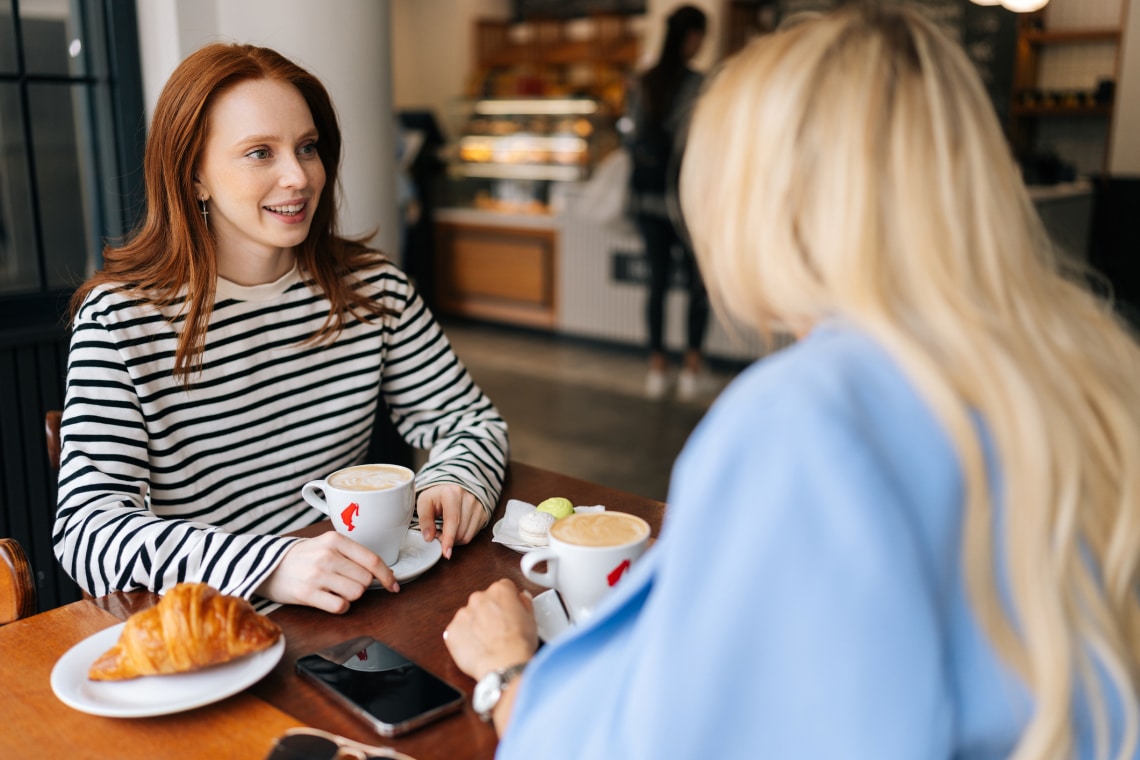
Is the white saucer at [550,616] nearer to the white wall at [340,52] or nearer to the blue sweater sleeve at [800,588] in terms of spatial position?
the blue sweater sleeve at [800,588]

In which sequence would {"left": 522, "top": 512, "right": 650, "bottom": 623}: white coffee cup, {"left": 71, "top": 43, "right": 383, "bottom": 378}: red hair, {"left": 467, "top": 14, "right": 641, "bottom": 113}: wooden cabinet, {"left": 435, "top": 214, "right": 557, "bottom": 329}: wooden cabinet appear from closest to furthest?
1. {"left": 522, "top": 512, "right": 650, "bottom": 623}: white coffee cup
2. {"left": 71, "top": 43, "right": 383, "bottom": 378}: red hair
3. {"left": 435, "top": 214, "right": 557, "bottom": 329}: wooden cabinet
4. {"left": 467, "top": 14, "right": 641, "bottom": 113}: wooden cabinet

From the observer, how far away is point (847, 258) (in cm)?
64

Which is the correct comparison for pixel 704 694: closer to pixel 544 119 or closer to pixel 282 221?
pixel 282 221

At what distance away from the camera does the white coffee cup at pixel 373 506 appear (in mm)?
1129

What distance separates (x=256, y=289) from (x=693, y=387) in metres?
4.02

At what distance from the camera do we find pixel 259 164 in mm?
1503


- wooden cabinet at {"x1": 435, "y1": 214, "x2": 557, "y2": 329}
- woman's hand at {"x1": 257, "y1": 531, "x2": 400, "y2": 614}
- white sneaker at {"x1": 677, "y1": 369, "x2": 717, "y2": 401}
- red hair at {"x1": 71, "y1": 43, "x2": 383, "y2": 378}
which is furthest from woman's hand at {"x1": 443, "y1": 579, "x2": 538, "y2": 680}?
wooden cabinet at {"x1": 435, "y1": 214, "x2": 557, "y2": 329}

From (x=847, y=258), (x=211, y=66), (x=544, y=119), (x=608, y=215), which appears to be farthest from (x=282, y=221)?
(x=544, y=119)

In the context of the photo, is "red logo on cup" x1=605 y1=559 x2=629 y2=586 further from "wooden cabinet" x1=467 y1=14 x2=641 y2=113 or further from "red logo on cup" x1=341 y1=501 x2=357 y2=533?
"wooden cabinet" x1=467 y1=14 x2=641 y2=113

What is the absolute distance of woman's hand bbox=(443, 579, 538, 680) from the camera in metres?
0.91

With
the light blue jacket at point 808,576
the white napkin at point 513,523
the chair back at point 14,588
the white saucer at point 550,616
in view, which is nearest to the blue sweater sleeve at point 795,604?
the light blue jacket at point 808,576

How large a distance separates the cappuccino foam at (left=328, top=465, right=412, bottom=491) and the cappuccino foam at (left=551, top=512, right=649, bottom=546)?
0.84ft

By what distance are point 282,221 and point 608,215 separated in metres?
4.22

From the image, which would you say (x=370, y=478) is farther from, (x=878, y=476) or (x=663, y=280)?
(x=663, y=280)
